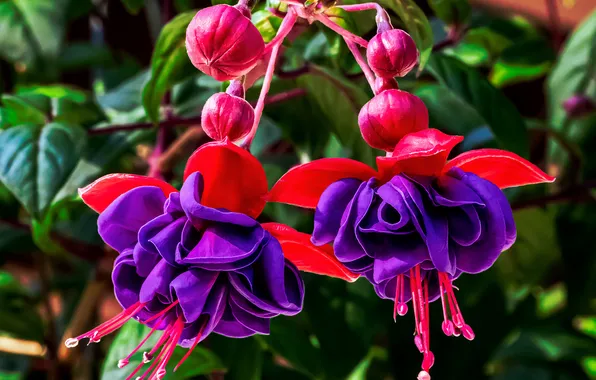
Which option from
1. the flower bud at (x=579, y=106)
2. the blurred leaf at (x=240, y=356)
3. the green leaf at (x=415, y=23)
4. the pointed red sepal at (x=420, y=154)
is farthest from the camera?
the flower bud at (x=579, y=106)

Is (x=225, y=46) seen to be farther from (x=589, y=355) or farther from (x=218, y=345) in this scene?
(x=589, y=355)

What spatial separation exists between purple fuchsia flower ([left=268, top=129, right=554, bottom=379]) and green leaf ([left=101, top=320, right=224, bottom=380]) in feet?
0.91

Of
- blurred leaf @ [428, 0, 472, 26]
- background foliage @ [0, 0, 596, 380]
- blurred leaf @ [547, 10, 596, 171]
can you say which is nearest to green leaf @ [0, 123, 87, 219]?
background foliage @ [0, 0, 596, 380]

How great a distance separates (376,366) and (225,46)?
0.76 metres

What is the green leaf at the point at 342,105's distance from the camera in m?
0.61

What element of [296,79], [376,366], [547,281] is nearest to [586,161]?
[547,281]

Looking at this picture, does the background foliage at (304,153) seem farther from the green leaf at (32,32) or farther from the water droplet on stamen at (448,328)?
the water droplet on stamen at (448,328)

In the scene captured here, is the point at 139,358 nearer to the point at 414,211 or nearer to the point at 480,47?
the point at 414,211

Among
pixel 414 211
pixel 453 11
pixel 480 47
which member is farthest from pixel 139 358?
pixel 480 47

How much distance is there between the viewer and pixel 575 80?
3.43 ft

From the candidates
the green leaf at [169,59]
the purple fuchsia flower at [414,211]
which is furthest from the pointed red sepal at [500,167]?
the green leaf at [169,59]

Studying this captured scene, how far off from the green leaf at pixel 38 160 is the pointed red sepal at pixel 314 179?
265 mm

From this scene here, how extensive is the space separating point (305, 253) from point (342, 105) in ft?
0.62

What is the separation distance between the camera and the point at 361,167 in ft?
1.46
